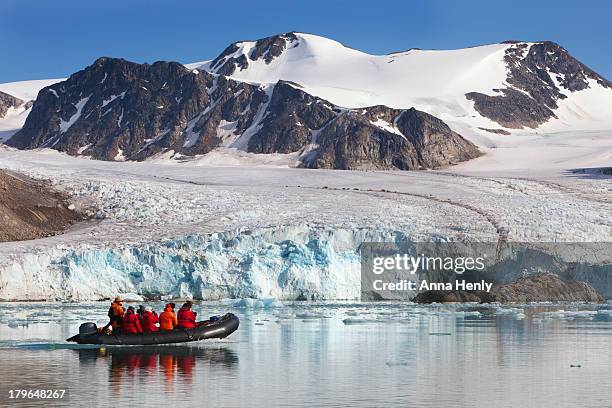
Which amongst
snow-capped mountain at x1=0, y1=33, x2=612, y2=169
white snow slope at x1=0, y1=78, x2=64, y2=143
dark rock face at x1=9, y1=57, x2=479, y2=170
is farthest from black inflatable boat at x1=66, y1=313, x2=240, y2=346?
white snow slope at x1=0, y1=78, x2=64, y2=143

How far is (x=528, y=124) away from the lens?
440 feet

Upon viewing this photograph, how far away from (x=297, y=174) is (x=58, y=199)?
694 inches

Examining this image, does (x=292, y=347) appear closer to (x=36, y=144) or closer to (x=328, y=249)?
(x=328, y=249)

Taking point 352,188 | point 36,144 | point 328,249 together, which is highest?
point 36,144

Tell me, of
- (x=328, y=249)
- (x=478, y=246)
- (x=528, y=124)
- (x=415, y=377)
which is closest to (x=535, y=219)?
(x=478, y=246)

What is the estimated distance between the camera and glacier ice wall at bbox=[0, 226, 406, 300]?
37250mm

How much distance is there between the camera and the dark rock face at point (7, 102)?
157500 mm

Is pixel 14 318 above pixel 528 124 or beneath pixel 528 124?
beneath

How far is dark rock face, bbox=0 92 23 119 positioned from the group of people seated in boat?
140369 millimetres

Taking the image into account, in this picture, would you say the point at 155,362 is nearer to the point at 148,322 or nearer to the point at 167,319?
the point at 148,322

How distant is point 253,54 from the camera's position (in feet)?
569

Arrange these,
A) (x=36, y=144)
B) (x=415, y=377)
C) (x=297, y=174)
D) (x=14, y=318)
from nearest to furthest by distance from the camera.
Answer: (x=415, y=377) → (x=14, y=318) → (x=297, y=174) → (x=36, y=144)

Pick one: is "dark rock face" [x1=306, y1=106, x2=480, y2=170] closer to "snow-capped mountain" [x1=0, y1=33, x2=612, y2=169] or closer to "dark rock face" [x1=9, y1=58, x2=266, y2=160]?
"snow-capped mountain" [x1=0, y1=33, x2=612, y2=169]

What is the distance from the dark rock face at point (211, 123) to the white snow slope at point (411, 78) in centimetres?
829
